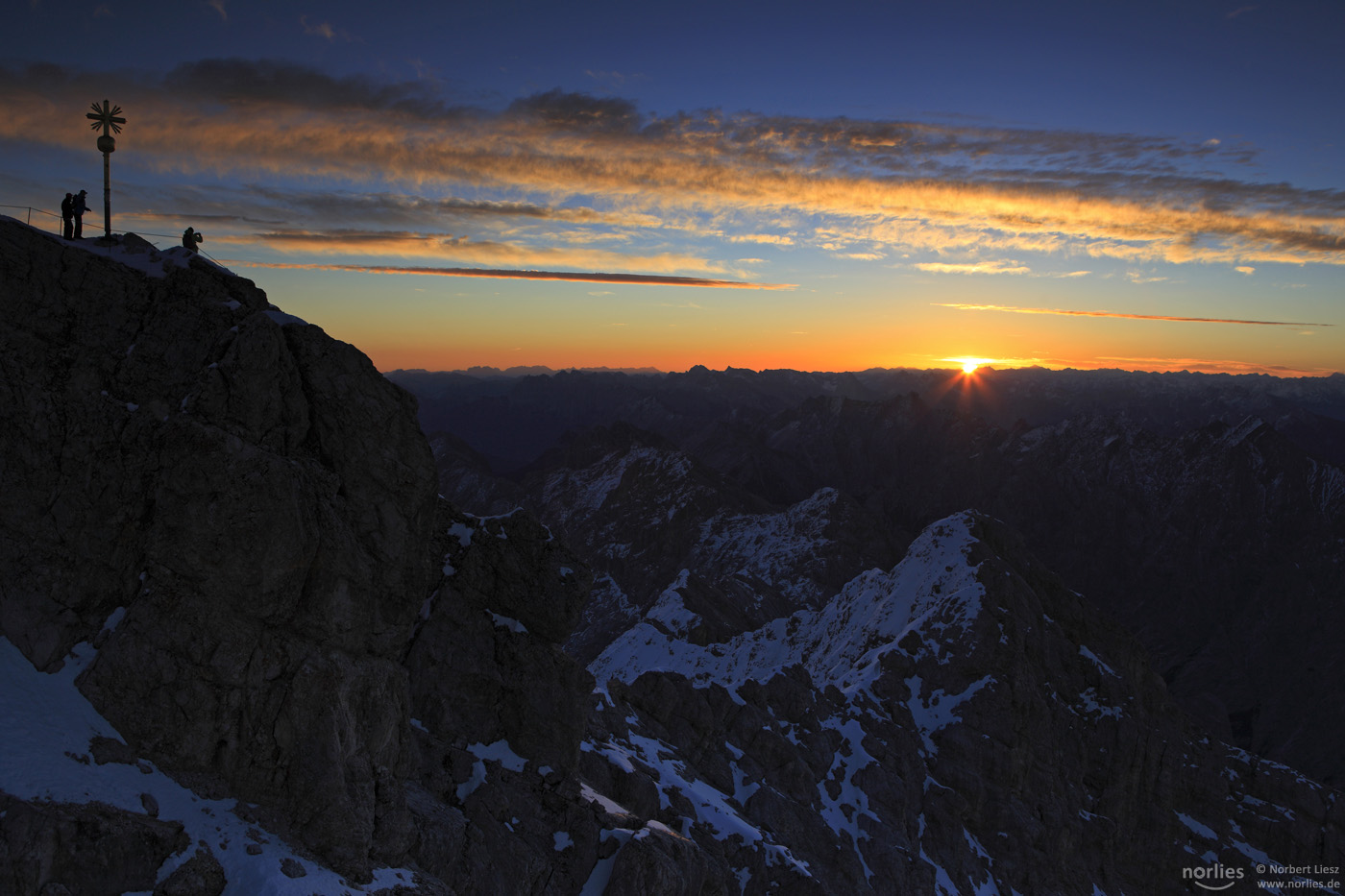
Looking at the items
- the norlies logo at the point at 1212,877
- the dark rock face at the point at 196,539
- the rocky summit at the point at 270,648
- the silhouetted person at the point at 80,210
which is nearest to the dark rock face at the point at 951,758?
the norlies logo at the point at 1212,877

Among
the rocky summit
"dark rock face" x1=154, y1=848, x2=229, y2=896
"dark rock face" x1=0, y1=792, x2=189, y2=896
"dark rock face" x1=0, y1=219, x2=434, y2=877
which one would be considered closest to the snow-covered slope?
the rocky summit

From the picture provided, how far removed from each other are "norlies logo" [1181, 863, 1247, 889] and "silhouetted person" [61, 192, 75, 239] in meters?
106

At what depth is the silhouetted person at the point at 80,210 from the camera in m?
33.1

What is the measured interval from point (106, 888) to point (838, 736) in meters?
60.1

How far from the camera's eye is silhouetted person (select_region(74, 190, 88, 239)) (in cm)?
3312

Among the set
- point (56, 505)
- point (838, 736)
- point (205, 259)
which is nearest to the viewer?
point (56, 505)

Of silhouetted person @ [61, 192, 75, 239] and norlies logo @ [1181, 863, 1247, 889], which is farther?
norlies logo @ [1181, 863, 1247, 889]

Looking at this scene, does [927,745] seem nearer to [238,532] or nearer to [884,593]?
[884,593]

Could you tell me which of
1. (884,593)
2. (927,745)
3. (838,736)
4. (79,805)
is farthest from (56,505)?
(884,593)

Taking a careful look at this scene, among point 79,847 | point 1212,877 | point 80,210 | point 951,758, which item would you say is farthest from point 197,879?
point 1212,877

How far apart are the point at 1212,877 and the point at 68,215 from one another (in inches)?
4288

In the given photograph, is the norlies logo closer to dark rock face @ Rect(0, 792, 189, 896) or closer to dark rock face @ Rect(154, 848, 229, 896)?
dark rock face @ Rect(154, 848, 229, 896)

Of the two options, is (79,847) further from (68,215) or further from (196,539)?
(68,215)

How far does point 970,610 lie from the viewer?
276 ft
